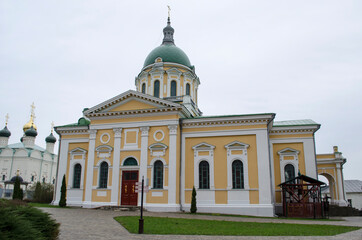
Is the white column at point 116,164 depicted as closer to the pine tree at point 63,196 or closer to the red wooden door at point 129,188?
the red wooden door at point 129,188

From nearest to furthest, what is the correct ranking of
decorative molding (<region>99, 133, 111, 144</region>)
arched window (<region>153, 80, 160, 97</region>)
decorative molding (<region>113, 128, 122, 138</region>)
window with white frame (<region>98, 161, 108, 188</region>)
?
window with white frame (<region>98, 161, 108, 188</region>)
decorative molding (<region>113, 128, 122, 138</region>)
decorative molding (<region>99, 133, 111, 144</region>)
arched window (<region>153, 80, 160, 97</region>)

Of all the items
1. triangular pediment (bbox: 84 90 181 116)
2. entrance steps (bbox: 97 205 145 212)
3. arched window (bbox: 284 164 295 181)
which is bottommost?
entrance steps (bbox: 97 205 145 212)

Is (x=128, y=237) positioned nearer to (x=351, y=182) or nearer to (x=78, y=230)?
(x=78, y=230)

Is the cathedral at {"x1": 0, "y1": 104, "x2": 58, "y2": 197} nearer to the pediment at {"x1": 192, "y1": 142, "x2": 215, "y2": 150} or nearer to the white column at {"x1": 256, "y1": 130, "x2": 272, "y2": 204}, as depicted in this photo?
the pediment at {"x1": 192, "y1": 142, "x2": 215, "y2": 150}

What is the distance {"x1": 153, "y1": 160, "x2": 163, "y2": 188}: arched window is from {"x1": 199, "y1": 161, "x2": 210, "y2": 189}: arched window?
3.03 m

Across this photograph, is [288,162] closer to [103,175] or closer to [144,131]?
[144,131]

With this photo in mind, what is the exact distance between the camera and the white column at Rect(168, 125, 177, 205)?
76.0 feet

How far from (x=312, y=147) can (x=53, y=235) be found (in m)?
20.8

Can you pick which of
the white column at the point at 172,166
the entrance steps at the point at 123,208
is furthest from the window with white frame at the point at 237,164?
the entrance steps at the point at 123,208

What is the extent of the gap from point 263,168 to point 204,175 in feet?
14.6

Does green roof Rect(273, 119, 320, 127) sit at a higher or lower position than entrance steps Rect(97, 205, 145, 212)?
higher

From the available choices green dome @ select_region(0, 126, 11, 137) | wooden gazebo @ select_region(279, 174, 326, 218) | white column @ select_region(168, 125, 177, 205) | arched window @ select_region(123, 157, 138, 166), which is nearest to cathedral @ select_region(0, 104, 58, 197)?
green dome @ select_region(0, 126, 11, 137)

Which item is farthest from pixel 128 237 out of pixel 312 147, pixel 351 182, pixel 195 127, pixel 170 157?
pixel 351 182

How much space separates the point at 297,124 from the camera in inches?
991
